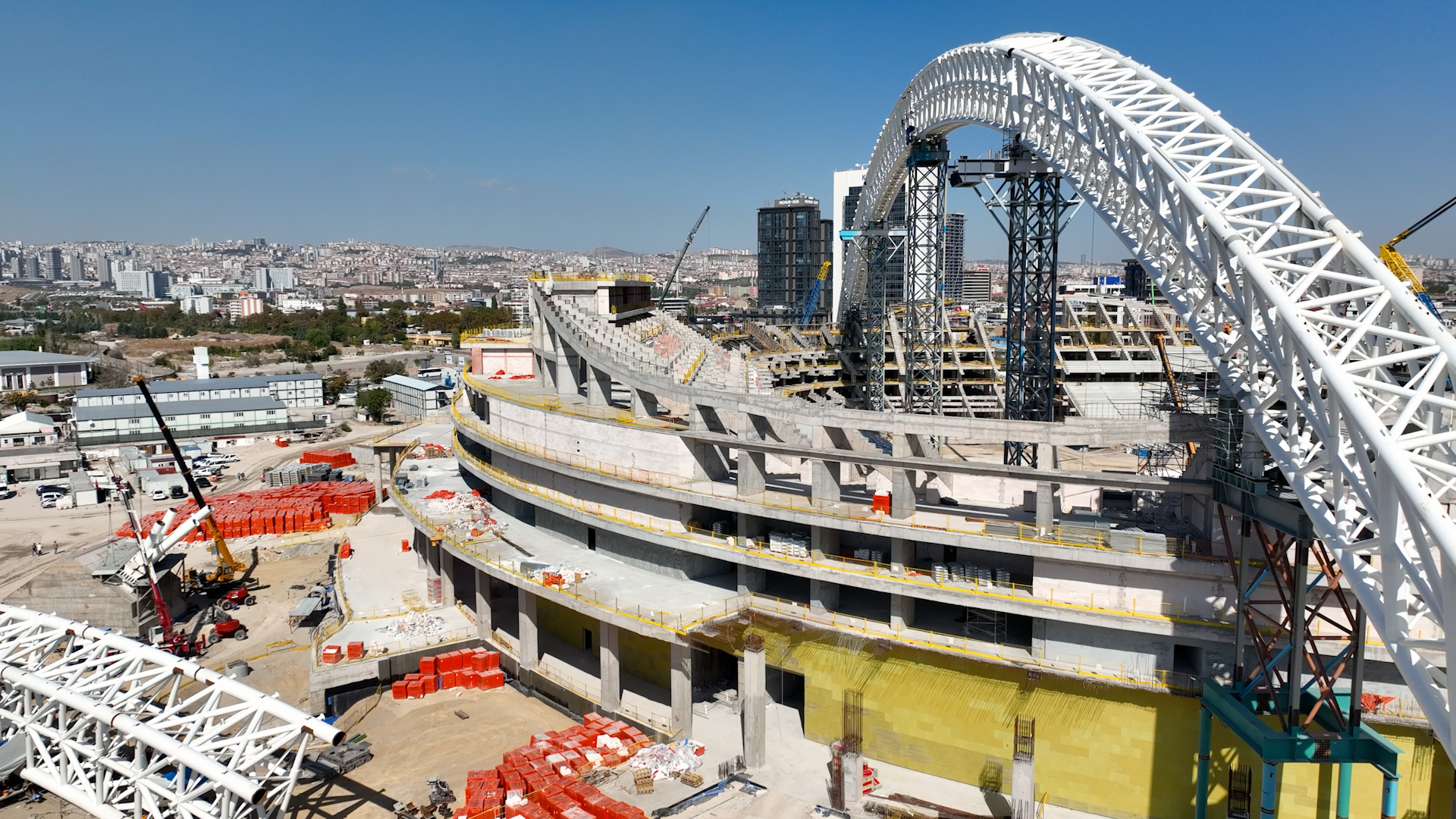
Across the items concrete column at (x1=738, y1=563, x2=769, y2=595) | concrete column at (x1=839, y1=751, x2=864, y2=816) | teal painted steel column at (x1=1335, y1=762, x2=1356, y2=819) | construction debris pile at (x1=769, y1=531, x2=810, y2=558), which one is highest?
construction debris pile at (x1=769, y1=531, x2=810, y2=558)

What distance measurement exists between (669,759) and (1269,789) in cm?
1527

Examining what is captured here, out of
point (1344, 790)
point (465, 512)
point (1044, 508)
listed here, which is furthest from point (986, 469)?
point (465, 512)

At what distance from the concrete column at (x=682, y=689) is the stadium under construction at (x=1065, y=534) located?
0.39 feet

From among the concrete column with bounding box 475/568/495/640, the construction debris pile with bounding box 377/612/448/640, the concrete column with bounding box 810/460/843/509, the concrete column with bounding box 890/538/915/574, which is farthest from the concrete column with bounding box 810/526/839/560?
the construction debris pile with bounding box 377/612/448/640

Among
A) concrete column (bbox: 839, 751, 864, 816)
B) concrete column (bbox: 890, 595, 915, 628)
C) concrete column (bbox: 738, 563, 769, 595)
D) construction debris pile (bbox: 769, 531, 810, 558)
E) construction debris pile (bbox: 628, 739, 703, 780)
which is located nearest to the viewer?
concrete column (bbox: 839, 751, 864, 816)

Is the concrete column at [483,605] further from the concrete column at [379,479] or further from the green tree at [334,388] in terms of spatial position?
the green tree at [334,388]

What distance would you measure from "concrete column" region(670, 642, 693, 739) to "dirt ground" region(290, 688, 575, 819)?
4940 mm

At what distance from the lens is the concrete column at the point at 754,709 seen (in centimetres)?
2583

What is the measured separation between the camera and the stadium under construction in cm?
1620

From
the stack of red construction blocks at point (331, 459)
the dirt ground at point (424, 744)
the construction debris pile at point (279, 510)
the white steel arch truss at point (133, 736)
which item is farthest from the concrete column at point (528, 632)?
the stack of red construction blocks at point (331, 459)

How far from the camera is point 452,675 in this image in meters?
33.8

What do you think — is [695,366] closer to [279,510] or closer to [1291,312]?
[279,510]

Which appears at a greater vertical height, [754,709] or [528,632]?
[754,709]

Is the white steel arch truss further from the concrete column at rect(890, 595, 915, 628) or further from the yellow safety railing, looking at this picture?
the yellow safety railing
